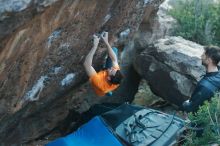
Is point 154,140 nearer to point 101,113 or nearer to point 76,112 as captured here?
point 101,113

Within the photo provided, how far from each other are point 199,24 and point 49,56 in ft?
23.9

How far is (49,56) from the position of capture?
609 cm

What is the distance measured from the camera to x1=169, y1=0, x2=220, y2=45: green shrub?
12281mm

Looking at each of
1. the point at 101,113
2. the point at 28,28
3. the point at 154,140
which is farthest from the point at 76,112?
the point at 28,28

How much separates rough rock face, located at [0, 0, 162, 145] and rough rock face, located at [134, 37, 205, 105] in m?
1.35

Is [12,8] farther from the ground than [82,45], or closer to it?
farther from the ground

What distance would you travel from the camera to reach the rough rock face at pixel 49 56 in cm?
481

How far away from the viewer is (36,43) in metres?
5.40

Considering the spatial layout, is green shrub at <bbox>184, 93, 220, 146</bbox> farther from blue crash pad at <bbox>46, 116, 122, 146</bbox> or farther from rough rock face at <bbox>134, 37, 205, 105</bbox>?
rough rock face at <bbox>134, 37, 205, 105</bbox>

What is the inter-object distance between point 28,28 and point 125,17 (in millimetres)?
2596

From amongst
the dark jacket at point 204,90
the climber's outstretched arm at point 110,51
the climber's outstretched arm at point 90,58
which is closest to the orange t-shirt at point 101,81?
the climber's outstretched arm at point 90,58

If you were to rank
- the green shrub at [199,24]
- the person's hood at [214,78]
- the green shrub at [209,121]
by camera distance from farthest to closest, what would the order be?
the green shrub at [199,24], the person's hood at [214,78], the green shrub at [209,121]

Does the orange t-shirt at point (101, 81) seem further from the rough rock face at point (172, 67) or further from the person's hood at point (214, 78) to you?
the rough rock face at point (172, 67)

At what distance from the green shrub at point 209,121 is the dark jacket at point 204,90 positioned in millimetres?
387
